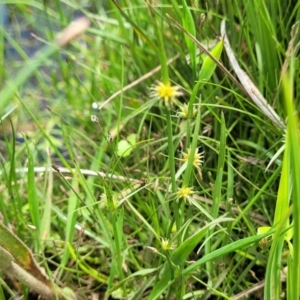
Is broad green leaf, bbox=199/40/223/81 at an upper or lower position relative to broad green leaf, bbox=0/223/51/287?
upper

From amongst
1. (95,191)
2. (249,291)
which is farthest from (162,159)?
(249,291)

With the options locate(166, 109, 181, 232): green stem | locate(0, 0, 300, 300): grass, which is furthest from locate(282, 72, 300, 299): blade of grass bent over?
locate(166, 109, 181, 232): green stem

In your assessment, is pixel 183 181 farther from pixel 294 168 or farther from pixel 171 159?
pixel 294 168

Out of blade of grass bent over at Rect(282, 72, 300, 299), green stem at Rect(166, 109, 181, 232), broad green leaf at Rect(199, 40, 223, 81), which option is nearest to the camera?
blade of grass bent over at Rect(282, 72, 300, 299)

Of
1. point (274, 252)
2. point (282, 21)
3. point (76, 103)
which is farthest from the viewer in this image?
point (76, 103)

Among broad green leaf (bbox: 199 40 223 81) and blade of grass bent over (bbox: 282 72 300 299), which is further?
broad green leaf (bbox: 199 40 223 81)

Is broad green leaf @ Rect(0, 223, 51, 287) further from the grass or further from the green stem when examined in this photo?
the green stem

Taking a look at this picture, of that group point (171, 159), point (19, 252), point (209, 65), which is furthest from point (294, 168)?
point (19, 252)

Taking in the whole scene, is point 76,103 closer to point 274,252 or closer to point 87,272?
point 87,272
